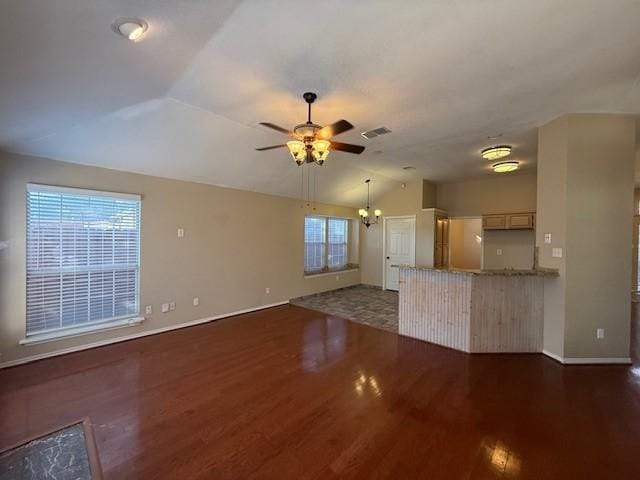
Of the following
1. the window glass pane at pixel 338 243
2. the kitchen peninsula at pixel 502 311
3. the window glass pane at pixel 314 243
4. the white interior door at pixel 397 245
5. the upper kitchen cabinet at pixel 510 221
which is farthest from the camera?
the window glass pane at pixel 338 243

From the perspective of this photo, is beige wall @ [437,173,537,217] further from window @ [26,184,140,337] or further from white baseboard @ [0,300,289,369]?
window @ [26,184,140,337]

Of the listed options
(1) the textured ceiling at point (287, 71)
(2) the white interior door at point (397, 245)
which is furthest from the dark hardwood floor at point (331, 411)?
Result: (2) the white interior door at point (397, 245)

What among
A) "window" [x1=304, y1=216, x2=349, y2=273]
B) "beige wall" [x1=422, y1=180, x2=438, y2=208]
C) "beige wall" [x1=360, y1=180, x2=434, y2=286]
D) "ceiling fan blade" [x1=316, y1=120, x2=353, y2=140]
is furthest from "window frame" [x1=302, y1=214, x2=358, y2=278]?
"ceiling fan blade" [x1=316, y1=120, x2=353, y2=140]

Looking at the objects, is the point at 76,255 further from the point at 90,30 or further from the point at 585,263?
the point at 585,263

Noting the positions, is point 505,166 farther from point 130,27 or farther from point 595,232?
point 130,27

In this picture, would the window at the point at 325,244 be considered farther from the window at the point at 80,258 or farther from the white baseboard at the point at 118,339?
the window at the point at 80,258

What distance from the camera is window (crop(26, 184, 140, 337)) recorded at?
335cm

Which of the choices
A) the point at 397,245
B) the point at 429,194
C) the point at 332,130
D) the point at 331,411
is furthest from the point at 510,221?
the point at 331,411

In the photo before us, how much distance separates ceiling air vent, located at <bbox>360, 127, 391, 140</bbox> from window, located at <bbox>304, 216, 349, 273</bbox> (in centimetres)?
318

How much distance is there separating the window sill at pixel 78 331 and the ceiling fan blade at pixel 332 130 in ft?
12.3

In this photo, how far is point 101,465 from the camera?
1825 mm

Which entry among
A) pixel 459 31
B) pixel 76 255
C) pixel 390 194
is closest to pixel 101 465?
pixel 76 255

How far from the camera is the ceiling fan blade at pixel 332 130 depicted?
7.91 feet

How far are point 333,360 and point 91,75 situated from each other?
3.57 meters
